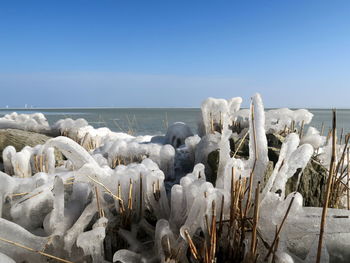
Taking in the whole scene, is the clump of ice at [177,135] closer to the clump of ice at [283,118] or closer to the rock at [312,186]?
the clump of ice at [283,118]

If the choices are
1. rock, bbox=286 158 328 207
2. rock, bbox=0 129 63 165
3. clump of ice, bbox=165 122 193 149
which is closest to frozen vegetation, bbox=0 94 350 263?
rock, bbox=286 158 328 207

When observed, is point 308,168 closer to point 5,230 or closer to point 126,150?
point 126,150

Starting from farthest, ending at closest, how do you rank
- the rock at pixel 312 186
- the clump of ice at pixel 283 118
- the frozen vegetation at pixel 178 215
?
the clump of ice at pixel 283 118
the rock at pixel 312 186
the frozen vegetation at pixel 178 215

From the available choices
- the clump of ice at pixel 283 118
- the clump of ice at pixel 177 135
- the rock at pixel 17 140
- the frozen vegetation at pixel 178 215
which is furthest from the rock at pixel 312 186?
the rock at pixel 17 140

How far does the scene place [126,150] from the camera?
9.63 ft

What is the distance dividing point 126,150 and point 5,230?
5.61ft

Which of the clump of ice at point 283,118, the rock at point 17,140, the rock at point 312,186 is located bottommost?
the rock at point 312,186

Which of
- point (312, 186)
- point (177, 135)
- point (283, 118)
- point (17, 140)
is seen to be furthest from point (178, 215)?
point (17, 140)

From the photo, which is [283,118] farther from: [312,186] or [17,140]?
[17,140]

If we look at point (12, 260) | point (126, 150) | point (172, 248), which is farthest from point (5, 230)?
point (126, 150)

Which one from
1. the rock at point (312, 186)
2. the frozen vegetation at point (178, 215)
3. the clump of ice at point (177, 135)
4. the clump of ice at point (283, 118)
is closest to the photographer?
the frozen vegetation at point (178, 215)

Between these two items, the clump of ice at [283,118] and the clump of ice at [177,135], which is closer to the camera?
the clump of ice at [283,118]

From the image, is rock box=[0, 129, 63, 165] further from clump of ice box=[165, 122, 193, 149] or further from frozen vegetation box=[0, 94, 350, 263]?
frozen vegetation box=[0, 94, 350, 263]

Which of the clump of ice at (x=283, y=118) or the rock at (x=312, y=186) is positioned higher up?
the clump of ice at (x=283, y=118)
